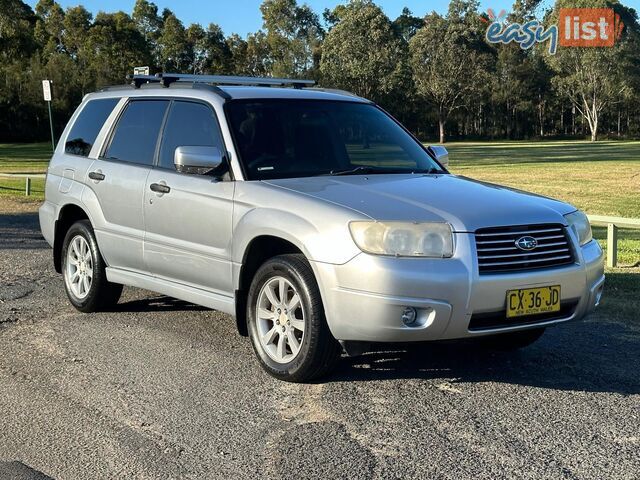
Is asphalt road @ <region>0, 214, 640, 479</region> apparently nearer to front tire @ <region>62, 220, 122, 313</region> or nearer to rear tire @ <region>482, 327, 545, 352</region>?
rear tire @ <region>482, 327, 545, 352</region>

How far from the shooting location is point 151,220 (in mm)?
6023

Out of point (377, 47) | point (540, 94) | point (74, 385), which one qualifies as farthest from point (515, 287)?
point (540, 94)

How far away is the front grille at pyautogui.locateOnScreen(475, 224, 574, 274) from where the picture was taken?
4.58 m

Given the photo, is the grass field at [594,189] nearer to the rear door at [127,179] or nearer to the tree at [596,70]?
the rear door at [127,179]

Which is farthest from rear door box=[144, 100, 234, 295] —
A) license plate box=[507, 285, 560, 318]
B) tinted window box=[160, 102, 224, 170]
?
license plate box=[507, 285, 560, 318]

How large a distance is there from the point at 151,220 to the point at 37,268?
3.64 m

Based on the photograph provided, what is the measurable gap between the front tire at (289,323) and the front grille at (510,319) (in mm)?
842

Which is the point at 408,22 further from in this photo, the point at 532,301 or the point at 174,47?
the point at 532,301

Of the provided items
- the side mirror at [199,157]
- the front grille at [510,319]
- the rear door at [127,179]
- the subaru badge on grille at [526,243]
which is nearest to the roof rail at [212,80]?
the rear door at [127,179]

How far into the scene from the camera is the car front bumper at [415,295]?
4426 mm

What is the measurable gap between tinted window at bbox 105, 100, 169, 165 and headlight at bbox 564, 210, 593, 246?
3109 mm

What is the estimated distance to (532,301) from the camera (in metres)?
4.70

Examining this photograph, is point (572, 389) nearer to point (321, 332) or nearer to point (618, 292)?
point (321, 332)

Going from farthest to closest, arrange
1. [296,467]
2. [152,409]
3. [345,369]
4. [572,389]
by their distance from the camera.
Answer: [345,369] < [572,389] < [152,409] < [296,467]
